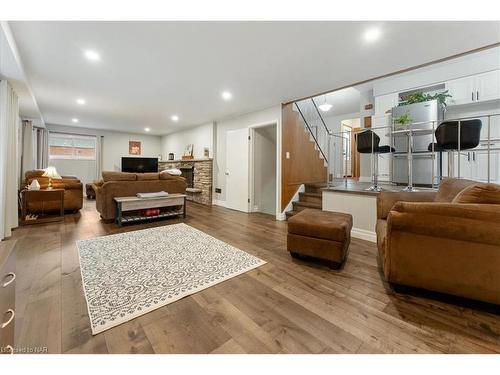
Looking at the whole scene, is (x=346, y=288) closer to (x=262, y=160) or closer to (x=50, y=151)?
(x=262, y=160)

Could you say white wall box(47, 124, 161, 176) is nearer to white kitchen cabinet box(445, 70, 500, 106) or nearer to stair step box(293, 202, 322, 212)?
stair step box(293, 202, 322, 212)

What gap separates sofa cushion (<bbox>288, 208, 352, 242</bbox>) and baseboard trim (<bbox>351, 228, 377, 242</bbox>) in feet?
3.03

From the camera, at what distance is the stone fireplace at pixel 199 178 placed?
6207 mm

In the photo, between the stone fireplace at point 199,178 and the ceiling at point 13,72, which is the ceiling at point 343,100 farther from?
the ceiling at point 13,72

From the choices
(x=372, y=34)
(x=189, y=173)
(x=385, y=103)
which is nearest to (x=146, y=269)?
(x=372, y=34)

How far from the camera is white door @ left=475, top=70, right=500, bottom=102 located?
3.48 meters

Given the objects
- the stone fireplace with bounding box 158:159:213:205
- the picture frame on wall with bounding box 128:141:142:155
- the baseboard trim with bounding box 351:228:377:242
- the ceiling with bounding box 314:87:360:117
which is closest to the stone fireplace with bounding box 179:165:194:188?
the stone fireplace with bounding box 158:159:213:205

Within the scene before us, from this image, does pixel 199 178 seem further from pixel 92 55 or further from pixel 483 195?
pixel 483 195

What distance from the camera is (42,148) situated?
6.56 metres

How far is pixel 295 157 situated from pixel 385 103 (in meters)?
2.25

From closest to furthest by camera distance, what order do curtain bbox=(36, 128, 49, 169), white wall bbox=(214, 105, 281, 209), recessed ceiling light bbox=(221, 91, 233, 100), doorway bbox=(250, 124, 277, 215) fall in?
1. recessed ceiling light bbox=(221, 91, 233, 100)
2. white wall bbox=(214, 105, 281, 209)
3. doorway bbox=(250, 124, 277, 215)
4. curtain bbox=(36, 128, 49, 169)

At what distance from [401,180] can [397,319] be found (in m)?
3.69

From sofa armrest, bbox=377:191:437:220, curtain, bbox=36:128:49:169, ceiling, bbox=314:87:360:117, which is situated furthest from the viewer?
curtain, bbox=36:128:49:169
